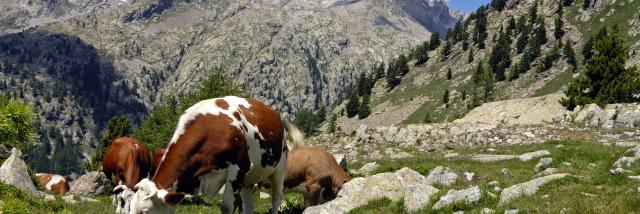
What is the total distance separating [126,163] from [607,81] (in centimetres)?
5734

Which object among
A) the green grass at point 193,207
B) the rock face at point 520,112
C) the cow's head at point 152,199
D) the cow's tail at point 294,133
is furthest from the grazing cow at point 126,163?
the rock face at point 520,112

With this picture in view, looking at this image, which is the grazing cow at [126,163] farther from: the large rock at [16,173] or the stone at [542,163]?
the stone at [542,163]

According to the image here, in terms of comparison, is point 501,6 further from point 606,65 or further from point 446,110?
point 606,65

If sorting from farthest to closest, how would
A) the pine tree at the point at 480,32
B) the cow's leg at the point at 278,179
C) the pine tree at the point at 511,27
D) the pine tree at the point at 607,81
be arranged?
the pine tree at the point at 480,32 → the pine tree at the point at 511,27 → the pine tree at the point at 607,81 → the cow's leg at the point at 278,179

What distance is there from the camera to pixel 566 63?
133625 millimetres

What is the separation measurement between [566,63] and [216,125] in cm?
14065

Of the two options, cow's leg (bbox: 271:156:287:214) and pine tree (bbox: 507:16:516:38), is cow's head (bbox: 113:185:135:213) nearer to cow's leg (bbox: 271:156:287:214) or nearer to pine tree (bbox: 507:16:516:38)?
cow's leg (bbox: 271:156:287:214)

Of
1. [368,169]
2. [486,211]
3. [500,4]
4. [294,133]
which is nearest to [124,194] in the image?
Answer: [294,133]

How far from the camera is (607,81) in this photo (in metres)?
59.1

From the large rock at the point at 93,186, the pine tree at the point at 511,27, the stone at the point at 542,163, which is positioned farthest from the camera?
the pine tree at the point at 511,27

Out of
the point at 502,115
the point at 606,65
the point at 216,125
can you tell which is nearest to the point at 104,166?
the point at 216,125

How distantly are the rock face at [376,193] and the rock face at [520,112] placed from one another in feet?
132

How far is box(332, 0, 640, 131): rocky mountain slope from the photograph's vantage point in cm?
12938

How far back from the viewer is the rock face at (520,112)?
2274 inches
